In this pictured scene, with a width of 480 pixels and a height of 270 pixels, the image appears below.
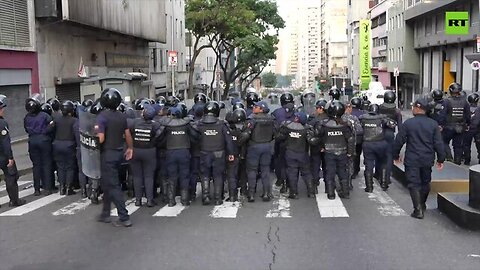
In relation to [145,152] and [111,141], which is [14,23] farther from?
[111,141]

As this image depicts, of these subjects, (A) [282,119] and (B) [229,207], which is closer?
(B) [229,207]

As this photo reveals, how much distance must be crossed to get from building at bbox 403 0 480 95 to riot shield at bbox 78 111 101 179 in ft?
88.0

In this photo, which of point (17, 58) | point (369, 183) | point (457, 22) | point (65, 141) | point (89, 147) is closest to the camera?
point (89, 147)

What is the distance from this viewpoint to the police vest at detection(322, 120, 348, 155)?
406 inches

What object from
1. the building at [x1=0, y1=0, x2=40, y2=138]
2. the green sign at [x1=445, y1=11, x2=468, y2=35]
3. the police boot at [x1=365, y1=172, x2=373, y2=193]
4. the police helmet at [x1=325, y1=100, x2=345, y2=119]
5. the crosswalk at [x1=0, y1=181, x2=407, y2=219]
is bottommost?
the crosswalk at [x1=0, y1=181, x2=407, y2=219]

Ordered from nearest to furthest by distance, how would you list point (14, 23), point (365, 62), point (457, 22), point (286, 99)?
point (286, 99), point (14, 23), point (457, 22), point (365, 62)

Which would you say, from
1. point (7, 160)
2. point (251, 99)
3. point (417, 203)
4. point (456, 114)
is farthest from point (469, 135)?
point (7, 160)

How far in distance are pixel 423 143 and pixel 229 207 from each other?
344cm

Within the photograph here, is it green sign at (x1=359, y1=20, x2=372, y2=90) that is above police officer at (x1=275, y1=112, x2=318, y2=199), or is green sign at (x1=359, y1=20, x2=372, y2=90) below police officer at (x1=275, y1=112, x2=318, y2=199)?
above

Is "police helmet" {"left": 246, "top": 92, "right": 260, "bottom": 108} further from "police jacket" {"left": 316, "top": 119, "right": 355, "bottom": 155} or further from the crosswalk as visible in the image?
"police jacket" {"left": 316, "top": 119, "right": 355, "bottom": 155}

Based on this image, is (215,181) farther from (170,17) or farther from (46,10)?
(170,17)

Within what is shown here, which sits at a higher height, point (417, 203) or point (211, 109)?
point (211, 109)

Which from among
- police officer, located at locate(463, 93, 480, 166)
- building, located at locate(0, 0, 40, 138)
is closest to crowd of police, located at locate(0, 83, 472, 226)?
police officer, located at locate(463, 93, 480, 166)

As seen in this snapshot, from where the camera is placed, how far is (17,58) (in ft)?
64.3
